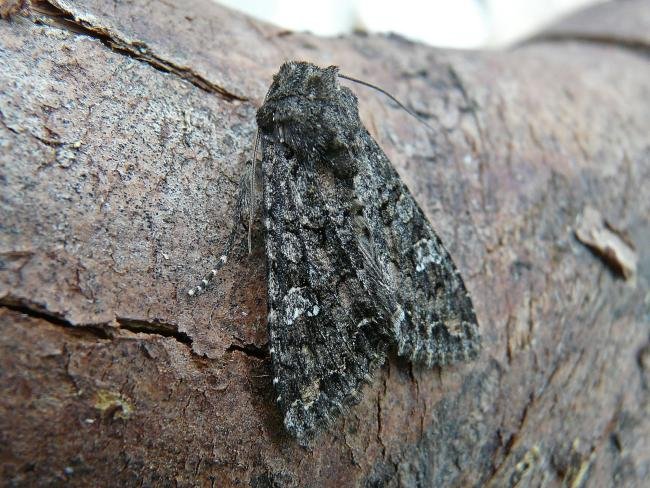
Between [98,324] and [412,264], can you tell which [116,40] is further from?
[412,264]

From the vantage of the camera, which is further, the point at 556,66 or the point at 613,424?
the point at 556,66

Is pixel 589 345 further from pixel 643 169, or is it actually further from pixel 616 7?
pixel 616 7

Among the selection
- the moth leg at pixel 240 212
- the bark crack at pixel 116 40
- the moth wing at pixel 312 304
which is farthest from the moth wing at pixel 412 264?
the bark crack at pixel 116 40

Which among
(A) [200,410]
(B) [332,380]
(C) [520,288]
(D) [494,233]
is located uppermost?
(D) [494,233]

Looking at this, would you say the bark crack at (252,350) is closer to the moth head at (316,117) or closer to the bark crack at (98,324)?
the bark crack at (98,324)

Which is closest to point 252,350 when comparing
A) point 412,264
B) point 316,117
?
point 412,264

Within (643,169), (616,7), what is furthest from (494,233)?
(616,7)

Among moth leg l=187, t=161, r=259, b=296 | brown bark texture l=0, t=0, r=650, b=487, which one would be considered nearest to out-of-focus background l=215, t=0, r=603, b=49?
brown bark texture l=0, t=0, r=650, b=487
